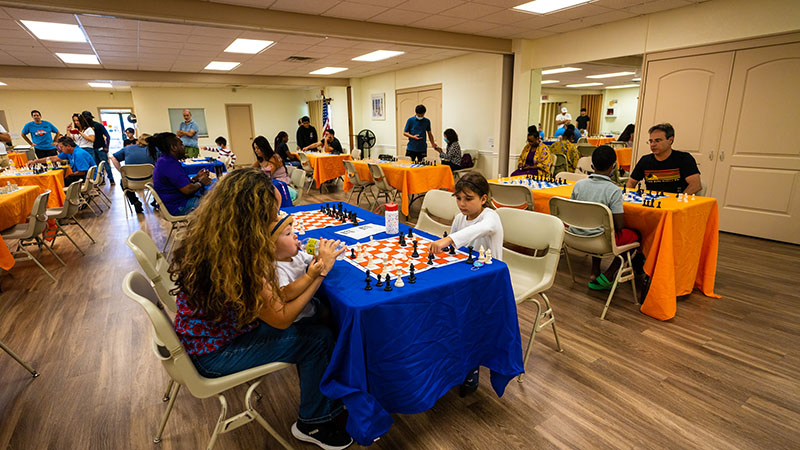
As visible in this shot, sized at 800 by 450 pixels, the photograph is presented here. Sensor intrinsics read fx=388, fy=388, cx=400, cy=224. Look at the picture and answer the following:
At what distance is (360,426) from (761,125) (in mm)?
5591

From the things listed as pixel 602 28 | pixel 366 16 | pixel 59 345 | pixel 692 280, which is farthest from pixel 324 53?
pixel 692 280

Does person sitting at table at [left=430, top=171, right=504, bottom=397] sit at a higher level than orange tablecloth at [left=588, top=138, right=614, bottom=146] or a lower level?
lower

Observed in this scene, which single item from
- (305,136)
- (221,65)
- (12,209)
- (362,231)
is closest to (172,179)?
(12,209)

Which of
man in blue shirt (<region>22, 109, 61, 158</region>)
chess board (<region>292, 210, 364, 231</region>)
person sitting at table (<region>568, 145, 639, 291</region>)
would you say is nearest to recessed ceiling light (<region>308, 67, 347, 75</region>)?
man in blue shirt (<region>22, 109, 61, 158</region>)

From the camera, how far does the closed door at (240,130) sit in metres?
13.7

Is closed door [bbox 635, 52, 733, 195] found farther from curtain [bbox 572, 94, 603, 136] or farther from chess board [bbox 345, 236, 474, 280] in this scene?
curtain [bbox 572, 94, 603, 136]

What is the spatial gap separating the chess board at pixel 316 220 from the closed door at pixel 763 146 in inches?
192

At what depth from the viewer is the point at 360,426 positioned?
1.42 m

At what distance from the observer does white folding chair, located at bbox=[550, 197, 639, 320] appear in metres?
2.72

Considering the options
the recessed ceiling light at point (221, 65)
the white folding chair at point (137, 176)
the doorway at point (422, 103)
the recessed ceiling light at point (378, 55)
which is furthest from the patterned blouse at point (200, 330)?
the recessed ceiling light at point (221, 65)

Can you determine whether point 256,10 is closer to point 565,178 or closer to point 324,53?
point 324,53

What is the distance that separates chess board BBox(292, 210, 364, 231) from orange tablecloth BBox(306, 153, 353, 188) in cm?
474

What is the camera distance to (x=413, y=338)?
4.96 ft

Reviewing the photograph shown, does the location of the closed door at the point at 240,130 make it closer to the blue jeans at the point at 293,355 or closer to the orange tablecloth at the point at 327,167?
the orange tablecloth at the point at 327,167
